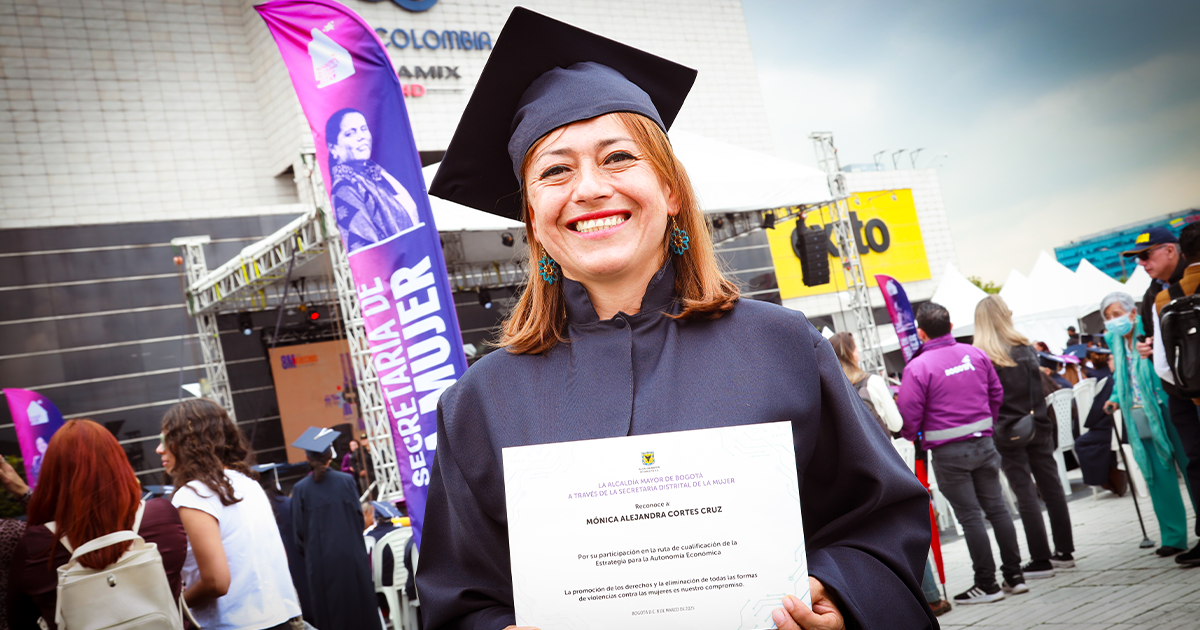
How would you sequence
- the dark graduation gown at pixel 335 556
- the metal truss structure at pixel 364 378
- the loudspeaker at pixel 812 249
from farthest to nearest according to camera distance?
the loudspeaker at pixel 812 249
the metal truss structure at pixel 364 378
the dark graduation gown at pixel 335 556

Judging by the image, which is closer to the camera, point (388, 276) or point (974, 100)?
point (388, 276)

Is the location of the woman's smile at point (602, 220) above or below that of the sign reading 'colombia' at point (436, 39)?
below

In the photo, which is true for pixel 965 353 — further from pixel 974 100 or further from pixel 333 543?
pixel 974 100

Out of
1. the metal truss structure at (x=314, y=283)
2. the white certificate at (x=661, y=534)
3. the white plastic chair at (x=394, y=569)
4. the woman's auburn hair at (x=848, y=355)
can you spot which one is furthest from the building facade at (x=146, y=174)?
the white certificate at (x=661, y=534)

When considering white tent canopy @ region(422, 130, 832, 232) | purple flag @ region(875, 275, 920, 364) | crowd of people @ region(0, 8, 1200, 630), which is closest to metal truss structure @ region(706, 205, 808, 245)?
white tent canopy @ region(422, 130, 832, 232)

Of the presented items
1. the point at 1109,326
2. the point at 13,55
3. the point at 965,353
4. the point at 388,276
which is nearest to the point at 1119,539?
the point at 1109,326

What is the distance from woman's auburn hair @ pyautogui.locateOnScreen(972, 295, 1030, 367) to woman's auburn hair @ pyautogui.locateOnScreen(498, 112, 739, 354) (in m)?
4.77

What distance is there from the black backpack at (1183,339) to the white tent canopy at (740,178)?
6166 mm

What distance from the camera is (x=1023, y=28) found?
30.1 ft

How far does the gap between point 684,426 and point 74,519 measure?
2.71 metres

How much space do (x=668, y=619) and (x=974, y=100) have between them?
35.5 ft

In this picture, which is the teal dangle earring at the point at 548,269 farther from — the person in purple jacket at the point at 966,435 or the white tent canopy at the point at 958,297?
the white tent canopy at the point at 958,297

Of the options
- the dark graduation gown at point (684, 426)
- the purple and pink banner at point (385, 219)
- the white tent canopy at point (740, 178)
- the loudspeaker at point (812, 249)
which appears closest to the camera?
the dark graduation gown at point (684, 426)

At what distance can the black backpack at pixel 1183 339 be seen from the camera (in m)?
4.19
